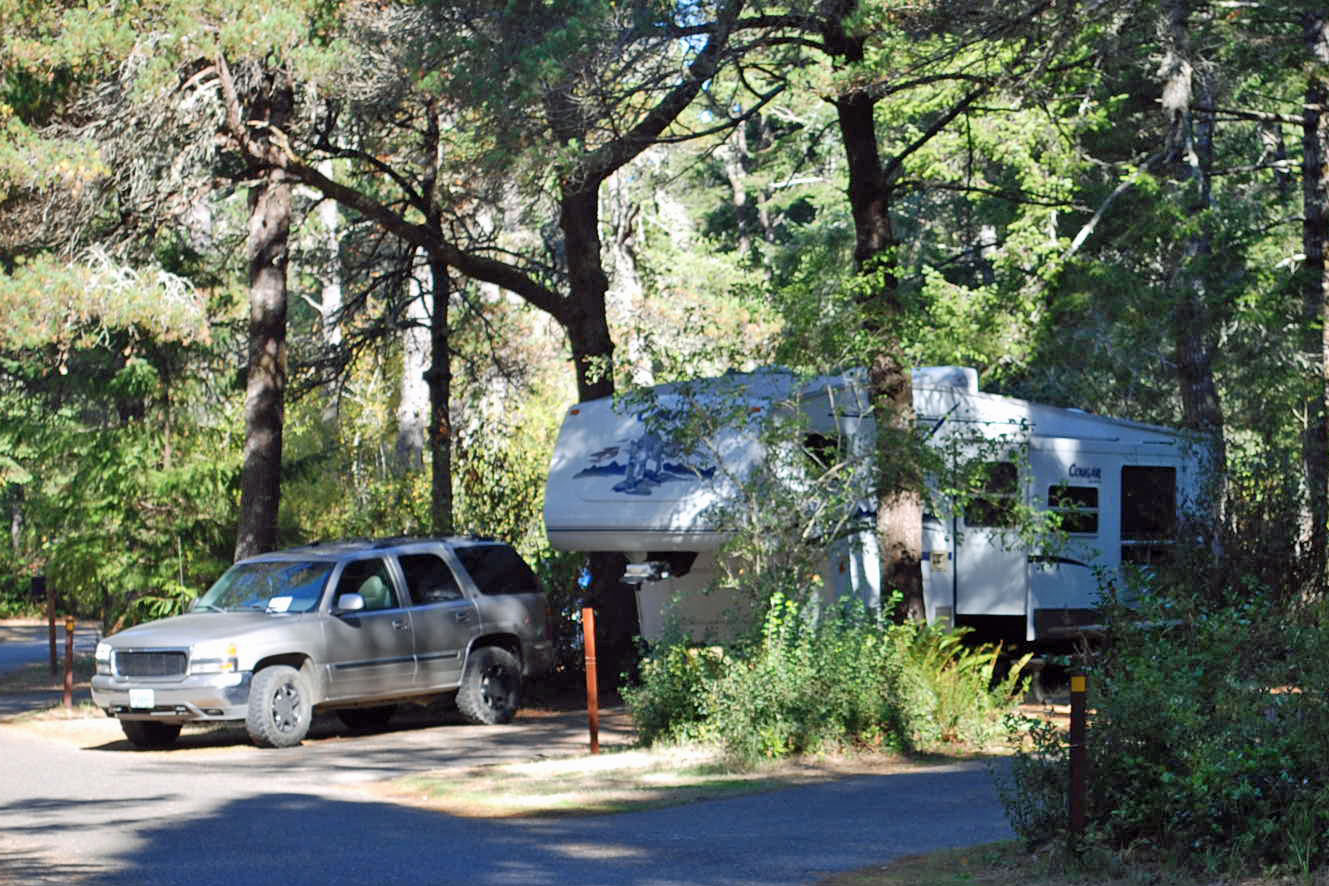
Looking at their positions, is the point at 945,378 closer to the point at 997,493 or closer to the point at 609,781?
the point at 997,493

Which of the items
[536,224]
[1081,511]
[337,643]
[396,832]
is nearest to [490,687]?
[337,643]

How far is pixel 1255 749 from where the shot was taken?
26.0 ft

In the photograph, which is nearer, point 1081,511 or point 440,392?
point 1081,511

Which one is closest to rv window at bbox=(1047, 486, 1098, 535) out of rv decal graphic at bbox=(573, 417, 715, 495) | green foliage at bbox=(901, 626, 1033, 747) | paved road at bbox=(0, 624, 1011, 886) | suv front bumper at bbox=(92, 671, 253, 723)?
green foliage at bbox=(901, 626, 1033, 747)

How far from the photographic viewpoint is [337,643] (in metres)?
16.2

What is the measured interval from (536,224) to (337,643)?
9398 mm

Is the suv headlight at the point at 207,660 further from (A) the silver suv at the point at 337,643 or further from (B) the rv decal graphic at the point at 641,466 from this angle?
(B) the rv decal graphic at the point at 641,466

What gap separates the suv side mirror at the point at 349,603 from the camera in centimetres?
1623

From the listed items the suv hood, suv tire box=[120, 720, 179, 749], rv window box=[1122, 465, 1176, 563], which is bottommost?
suv tire box=[120, 720, 179, 749]

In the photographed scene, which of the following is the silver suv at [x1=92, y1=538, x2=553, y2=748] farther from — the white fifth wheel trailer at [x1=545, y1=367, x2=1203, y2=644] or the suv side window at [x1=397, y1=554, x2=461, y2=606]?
the white fifth wheel trailer at [x1=545, y1=367, x2=1203, y2=644]

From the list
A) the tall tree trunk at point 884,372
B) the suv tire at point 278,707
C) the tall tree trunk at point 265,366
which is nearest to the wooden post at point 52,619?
the tall tree trunk at point 265,366

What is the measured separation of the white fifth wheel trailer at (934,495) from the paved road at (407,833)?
11.8ft

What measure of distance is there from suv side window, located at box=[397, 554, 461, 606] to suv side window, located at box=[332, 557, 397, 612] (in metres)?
0.21

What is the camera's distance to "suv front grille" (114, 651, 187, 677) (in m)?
15.4
